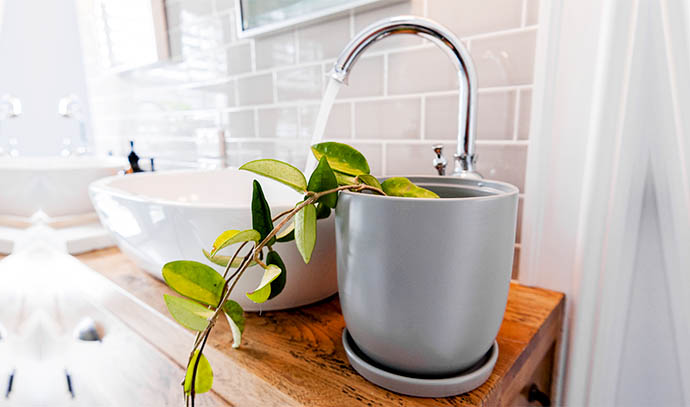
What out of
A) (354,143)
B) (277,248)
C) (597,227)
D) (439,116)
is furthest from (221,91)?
(597,227)

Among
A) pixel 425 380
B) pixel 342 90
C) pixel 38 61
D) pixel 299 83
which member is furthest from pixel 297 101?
pixel 38 61

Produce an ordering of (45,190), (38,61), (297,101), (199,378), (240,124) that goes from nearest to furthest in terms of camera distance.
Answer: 1. (199,378)
2. (45,190)
3. (297,101)
4. (240,124)
5. (38,61)

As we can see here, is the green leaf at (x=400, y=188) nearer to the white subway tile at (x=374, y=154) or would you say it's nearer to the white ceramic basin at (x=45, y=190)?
the white subway tile at (x=374, y=154)

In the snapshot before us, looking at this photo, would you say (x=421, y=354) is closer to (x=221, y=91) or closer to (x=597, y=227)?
(x=597, y=227)

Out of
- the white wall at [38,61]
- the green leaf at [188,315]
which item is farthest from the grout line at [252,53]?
the white wall at [38,61]

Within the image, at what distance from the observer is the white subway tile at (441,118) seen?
616 mm

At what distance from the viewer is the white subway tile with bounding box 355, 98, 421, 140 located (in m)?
0.66

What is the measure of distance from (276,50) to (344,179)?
25.7 inches

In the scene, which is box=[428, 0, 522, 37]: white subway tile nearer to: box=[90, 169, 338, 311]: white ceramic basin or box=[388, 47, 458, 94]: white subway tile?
box=[388, 47, 458, 94]: white subway tile

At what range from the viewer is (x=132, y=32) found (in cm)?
120

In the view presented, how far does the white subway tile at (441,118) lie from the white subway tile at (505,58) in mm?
58

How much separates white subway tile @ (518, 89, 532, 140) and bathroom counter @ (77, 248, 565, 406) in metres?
0.24

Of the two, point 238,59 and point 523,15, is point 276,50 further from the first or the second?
point 523,15

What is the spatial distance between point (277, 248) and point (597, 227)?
0.44 metres
